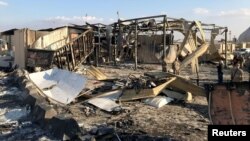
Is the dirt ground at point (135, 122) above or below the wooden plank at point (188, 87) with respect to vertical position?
below

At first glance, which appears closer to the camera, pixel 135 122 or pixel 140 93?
pixel 135 122

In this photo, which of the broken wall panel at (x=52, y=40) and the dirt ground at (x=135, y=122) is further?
the broken wall panel at (x=52, y=40)

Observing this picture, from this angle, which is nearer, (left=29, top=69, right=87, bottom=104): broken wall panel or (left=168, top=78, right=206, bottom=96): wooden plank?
(left=29, top=69, right=87, bottom=104): broken wall panel

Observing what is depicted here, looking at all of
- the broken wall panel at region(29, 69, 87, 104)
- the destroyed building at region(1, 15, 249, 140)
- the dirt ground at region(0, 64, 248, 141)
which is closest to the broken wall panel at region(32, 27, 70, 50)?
the destroyed building at region(1, 15, 249, 140)

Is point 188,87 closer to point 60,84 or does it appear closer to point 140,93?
point 140,93

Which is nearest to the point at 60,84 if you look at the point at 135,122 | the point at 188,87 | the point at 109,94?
the point at 109,94

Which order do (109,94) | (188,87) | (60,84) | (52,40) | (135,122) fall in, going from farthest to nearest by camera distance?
(52,40) < (60,84) < (188,87) < (109,94) < (135,122)

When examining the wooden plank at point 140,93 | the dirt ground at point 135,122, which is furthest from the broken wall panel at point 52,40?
the wooden plank at point 140,93

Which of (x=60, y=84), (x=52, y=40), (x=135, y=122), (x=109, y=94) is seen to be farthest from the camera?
(x=52, y=40)

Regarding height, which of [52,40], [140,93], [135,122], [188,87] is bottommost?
[135,122]

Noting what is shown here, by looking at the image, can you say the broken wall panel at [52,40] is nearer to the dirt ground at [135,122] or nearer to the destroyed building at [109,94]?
the destroyed building at [109,94]

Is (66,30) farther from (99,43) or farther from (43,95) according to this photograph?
(43,95)

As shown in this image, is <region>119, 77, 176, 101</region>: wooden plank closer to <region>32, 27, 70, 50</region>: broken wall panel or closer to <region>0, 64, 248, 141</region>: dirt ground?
<region>0, 64, 248, 141</region>: dirt ground

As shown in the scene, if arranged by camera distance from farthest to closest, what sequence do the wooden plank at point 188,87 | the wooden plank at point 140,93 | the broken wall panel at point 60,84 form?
the wooden plank at point 188,87
the broken wall panel at point 60,84
the wooden plank at point 140,93
